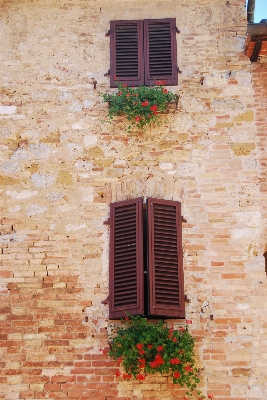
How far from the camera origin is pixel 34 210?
6883 mm

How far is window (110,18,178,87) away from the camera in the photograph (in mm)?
7520

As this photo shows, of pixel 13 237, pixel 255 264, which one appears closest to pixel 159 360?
pixel 255 264

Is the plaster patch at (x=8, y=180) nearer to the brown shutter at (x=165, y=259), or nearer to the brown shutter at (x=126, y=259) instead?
the brown shutter at (x=126, y=259)

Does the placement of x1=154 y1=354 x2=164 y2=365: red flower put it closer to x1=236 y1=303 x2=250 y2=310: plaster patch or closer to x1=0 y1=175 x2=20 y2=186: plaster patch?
x1=236 y1=303 x2=250 y2=310: plaster patch

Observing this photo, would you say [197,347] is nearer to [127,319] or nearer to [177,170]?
[127,319]

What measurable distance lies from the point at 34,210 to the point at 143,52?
263 centimetres

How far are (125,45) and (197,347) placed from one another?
13.4 feet

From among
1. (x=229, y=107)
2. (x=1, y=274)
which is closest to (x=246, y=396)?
(x=1, y=274)

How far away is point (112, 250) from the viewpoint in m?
6.55

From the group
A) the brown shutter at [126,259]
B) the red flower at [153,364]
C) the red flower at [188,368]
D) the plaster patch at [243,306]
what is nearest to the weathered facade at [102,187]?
the plaster patch at [243,306]

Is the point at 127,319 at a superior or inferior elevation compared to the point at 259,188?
inferior

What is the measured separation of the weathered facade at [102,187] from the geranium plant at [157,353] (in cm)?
17

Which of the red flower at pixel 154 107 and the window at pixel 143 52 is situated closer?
the red flower at pixel 154 107

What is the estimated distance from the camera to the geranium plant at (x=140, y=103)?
711cm
